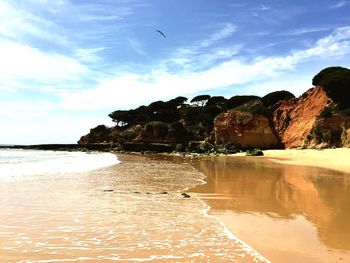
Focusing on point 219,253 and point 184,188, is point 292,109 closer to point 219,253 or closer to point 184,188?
point 184,188

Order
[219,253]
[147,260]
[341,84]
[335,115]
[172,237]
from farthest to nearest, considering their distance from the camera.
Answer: [341,84]
[335,115]
[172,237]
[219,253]
[147,260]

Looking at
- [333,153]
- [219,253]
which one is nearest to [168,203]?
[219,253]

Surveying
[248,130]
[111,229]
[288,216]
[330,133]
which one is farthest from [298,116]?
[111,229]

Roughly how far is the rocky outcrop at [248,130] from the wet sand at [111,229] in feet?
136

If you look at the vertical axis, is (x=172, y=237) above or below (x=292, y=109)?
below

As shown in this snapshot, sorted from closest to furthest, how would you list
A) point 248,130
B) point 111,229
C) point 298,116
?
point 111,229 < point 298,116 < point 248,130

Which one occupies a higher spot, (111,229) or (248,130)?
(248,130)

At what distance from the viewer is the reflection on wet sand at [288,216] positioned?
5969 millimetres

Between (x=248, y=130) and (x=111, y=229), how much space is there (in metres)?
46.6

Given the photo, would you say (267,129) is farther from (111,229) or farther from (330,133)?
(111,229)

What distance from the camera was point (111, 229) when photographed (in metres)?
7.27

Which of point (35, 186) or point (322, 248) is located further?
point (35, 186)

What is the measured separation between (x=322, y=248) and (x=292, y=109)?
50197mm

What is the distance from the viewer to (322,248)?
601cm
